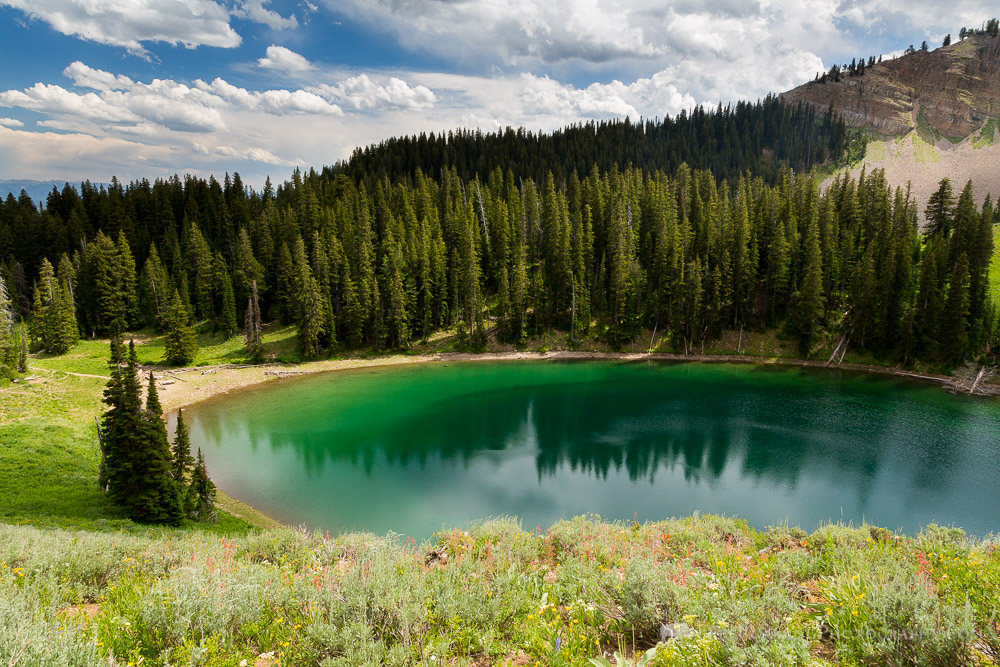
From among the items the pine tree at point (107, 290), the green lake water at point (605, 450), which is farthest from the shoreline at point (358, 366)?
the pine tree at point (107, 290)

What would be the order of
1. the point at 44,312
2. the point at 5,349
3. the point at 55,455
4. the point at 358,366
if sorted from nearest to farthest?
the point at 55,455 < the point at 5,349 < the point at 44,312 < the point at 358,366

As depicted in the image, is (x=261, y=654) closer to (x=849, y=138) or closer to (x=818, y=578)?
(x=818, y=578)

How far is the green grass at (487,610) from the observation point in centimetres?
605

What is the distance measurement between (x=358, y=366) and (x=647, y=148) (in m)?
101

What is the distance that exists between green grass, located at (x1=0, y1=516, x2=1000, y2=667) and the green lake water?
11.6m

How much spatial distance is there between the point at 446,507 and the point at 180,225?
84.7 m

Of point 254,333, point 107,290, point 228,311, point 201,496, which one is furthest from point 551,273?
point 107,290

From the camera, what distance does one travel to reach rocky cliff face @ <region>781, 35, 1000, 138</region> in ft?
420

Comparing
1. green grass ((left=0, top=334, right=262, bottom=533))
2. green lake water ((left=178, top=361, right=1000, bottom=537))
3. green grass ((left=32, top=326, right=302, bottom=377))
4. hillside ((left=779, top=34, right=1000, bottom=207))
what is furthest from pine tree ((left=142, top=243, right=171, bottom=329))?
hillside ((left=779, top=34, right=1000, bottom=207))

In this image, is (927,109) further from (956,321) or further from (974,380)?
(974,380)

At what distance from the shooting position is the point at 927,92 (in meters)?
136

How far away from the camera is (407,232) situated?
69.8 metres

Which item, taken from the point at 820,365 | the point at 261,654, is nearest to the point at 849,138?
the point at 820,365

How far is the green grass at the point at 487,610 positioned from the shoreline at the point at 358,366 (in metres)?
36.5
